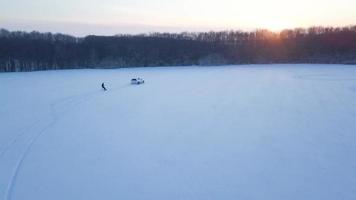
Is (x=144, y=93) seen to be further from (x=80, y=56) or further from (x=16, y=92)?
(x=80, y=56)

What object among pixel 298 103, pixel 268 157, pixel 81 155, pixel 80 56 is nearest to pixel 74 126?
pixel 81 155

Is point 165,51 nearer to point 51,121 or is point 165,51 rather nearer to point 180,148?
point 51,121

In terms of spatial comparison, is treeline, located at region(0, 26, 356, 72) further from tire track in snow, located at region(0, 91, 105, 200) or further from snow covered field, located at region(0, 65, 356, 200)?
snow covered field, located at region(0, 65, 356, 200)

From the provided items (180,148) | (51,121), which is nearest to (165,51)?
(51,121)

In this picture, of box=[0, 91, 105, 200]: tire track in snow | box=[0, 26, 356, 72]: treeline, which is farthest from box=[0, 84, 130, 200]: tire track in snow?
box=[0, 26, 356, 72]: treeline

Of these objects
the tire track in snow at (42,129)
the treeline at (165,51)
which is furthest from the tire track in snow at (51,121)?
the treeline at (165,51)

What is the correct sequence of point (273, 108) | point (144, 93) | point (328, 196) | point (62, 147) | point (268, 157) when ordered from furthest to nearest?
1. point (144, 93)
2. point (273, 108)
3. point (62, 147)
4. point (268, 157)
5. point (328, 196)
